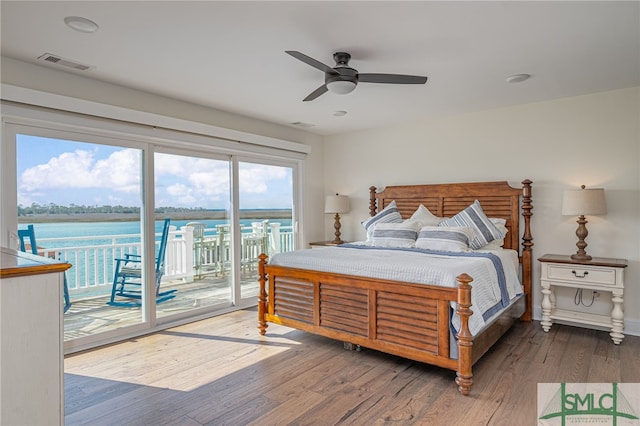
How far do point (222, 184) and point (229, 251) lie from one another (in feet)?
2.75

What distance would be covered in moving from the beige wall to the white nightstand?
0.26 meters

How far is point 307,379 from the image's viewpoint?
2.75m

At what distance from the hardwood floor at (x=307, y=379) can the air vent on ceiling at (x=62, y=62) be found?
2406 mm

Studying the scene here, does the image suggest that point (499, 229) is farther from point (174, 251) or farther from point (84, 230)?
point (84, 230)

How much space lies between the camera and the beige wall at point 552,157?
3.69 meters

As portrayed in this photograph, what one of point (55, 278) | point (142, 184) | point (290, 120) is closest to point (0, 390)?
point (55, 278)

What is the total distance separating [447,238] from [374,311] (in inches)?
52.7

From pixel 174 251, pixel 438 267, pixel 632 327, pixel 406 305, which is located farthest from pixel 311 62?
pixel 632 327

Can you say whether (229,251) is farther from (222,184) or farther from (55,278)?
(55,278)

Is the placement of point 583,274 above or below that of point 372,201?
below

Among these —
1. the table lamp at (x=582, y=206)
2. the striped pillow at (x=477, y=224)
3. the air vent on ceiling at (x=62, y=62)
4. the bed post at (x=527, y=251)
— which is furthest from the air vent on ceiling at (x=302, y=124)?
the table lamp at (x=582, y=206)

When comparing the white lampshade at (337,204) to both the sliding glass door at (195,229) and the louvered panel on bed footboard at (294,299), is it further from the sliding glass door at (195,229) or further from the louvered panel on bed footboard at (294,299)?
the louvered panel on bed footboard at (294,299)

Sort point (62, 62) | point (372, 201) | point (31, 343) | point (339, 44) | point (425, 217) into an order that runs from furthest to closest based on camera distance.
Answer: point (372, 201)
point (425, 217)
point (62, 62)
point (339, 44)
point (31, 343)

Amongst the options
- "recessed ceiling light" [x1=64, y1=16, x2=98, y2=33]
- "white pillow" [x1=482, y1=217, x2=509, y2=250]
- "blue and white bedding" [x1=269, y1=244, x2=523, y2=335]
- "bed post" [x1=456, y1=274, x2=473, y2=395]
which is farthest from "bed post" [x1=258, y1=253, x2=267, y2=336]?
"white pillow" [x1=482, y1=217, x2=509, y2=250]
